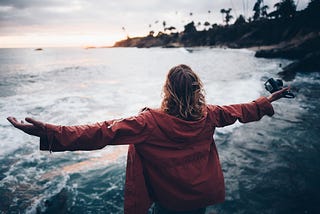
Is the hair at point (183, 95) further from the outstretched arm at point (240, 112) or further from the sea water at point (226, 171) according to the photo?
the sea water at point (226, 171)

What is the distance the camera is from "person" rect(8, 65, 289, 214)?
1.84 metres

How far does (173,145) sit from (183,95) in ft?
1.35

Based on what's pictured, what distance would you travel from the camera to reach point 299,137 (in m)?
7.00

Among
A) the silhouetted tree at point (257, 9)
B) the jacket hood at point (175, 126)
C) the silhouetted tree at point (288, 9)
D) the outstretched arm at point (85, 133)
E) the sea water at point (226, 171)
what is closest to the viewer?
the outstretched arm at point (85, 133)

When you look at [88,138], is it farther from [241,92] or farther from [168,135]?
[241,92]

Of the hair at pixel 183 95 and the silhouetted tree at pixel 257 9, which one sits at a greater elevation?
the silhouetted tree at pixel 257 9

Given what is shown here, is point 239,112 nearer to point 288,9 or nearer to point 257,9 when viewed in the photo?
point 288,9

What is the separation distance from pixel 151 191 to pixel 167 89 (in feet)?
3.06

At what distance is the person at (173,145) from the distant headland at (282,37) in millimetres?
18522

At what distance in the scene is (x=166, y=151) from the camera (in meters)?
1.99

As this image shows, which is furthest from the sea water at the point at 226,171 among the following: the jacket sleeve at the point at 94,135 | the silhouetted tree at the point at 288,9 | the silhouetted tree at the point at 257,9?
the silhouetted tree at the point at 257,9

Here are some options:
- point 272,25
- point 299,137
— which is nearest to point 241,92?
point 299,137

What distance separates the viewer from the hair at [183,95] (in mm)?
1988

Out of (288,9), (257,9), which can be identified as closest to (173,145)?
(288,9)
